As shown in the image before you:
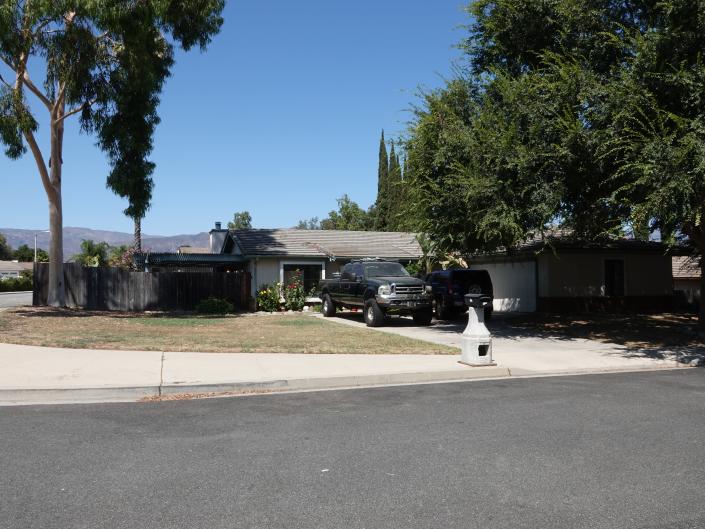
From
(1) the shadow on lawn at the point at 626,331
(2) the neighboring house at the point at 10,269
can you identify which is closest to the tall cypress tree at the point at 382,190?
(1) the shadow on lawn at the point at 626,331

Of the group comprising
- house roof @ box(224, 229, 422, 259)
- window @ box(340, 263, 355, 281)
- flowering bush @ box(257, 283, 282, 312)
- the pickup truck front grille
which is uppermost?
house roof @ box(224, 229, 422, 259)

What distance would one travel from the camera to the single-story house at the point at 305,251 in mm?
27812

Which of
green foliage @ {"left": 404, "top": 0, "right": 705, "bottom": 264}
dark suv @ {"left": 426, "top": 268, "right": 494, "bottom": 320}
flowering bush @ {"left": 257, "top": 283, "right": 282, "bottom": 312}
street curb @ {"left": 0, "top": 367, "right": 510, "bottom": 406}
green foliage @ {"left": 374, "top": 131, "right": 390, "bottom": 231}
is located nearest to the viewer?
street curb @ {"left": 0, "top": 367, "right": 510, "bottom": 406}

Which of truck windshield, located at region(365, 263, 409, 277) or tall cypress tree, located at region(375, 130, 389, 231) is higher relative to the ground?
tall cypress tree, located at region(375, 130, 389, 231)

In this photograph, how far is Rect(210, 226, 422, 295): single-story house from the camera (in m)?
27.8

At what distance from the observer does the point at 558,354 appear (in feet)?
44.5

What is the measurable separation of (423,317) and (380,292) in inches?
79.3

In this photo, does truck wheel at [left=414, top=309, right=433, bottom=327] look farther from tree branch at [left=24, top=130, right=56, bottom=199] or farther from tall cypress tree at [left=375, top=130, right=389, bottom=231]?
tall cypress tree at [left=375, top=130, right=389, bottom=231]

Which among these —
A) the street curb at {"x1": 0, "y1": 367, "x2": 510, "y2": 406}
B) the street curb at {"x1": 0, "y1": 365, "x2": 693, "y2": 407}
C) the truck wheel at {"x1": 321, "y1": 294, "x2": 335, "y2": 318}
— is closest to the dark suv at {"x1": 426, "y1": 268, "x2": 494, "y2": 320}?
the truck wheel at {"x1": 321, "y1": 294, "x2": 335, "y2": 318}

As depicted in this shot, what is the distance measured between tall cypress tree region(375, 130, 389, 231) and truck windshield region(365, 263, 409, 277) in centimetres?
3456

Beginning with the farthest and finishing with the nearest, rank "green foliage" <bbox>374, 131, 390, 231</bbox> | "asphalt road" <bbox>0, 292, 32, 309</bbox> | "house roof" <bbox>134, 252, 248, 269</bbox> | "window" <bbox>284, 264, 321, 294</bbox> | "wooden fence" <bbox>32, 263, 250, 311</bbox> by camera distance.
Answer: "green foliage" <bbox>374, 131, 390, 231</bbox> < "asphalt road" <bbox>0, 292, 32, 309</bbox> < "house roof" <bbox>134, 252, 248, 269</bbox> < "window" <bbox>284, 264, 321, 294</bbox> < "wooden fence" <bbox>32, 263, 250, 311</bbox>

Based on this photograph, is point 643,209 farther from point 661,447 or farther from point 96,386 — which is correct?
point 96,386

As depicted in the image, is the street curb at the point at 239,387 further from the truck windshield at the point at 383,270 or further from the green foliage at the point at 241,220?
the green foliage at the point at 241,220

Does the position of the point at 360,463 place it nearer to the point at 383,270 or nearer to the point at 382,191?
the point at 383,270
